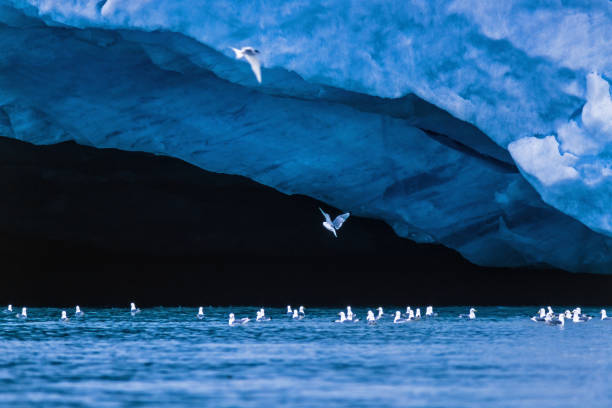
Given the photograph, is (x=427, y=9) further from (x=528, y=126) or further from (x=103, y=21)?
(x=103, y=21)

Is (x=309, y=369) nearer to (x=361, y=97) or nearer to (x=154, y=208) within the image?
(x=361, y=97)

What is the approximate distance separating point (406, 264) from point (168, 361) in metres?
30.2

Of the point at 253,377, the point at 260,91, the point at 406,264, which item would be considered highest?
the point at 260,91

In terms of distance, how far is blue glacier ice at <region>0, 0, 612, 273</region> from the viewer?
22.0m

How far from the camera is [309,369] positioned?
52.2 feet

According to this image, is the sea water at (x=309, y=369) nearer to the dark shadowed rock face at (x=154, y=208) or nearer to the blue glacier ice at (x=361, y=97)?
the blue glacier ice at (x=361, y=97)

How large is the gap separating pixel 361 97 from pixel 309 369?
10.5 metres

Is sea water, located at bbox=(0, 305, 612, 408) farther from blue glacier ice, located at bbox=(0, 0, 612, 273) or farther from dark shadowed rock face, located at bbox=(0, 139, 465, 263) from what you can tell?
dark shadowed rock face, located at bbox=(0, 139, 465, 263)

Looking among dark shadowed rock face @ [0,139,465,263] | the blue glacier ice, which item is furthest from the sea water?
dark shadowed rock face @ [0,139,465,263]

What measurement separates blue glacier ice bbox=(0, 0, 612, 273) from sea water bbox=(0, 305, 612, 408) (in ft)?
15.1

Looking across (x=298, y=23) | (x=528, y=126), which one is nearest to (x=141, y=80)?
(x=298, y=23)

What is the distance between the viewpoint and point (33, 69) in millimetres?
25859

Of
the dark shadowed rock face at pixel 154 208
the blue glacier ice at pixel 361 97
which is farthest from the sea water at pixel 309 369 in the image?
the dark shadowed rock face at pixel 154 208

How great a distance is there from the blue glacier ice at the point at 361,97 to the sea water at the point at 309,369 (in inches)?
181
